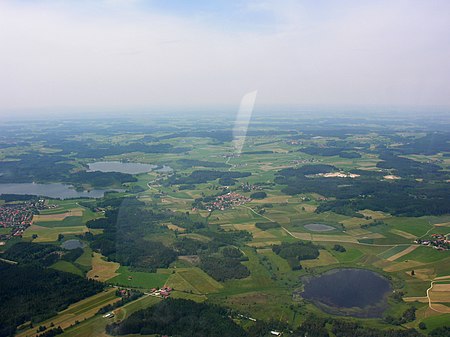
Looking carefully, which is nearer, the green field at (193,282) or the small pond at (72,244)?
the green field at (193,282)

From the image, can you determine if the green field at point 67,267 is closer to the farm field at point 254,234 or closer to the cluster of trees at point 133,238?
the farm field at point 254,234

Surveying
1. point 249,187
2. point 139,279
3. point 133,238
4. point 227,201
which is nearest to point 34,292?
point 139,279

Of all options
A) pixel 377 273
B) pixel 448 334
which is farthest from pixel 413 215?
pixel 448 334

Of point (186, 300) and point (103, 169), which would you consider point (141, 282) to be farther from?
point (103, 169)

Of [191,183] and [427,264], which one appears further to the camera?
[191,183]

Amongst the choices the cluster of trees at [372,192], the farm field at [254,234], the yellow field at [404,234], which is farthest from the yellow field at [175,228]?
the yellow field at [404,234]

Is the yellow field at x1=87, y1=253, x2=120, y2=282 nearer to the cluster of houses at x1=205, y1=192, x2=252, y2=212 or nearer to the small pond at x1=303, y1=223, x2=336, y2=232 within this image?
the cluster of houses at x1=205, y1=192, x2=252, y2=212
